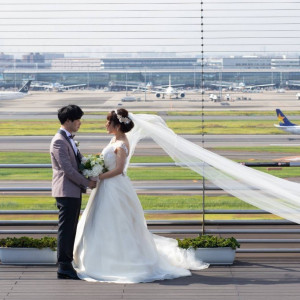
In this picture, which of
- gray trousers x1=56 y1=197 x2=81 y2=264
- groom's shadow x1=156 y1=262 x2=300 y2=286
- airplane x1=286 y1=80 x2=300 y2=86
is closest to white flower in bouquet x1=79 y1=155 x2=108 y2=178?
gray trousers x1=56 y1=197 x2=81 y2=264

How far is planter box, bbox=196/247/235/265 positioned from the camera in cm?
522

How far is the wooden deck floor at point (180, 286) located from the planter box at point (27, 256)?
8 cm

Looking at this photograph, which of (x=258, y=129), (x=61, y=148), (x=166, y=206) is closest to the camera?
(x=61, y=148)

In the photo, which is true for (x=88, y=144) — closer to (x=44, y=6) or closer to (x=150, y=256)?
(x=44, y=6)

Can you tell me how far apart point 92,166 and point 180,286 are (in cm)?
100

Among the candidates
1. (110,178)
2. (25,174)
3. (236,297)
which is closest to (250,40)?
(110,178)

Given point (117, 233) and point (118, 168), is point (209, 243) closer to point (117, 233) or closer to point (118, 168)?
point (117, 233)

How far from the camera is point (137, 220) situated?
497cm

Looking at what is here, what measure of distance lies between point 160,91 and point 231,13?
13.8m

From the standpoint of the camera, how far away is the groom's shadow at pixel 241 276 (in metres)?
4.74

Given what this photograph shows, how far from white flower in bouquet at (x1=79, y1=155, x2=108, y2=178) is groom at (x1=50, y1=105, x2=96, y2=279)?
4 cm

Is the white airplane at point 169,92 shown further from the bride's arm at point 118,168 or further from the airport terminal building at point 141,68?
the bride's arm at point 118,168

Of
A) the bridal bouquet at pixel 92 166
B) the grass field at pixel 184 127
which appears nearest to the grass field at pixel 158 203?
the bridal bouquet at pixel 92 166

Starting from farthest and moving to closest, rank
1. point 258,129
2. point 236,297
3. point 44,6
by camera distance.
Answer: point 258,129
point 44,6
point 236,297
